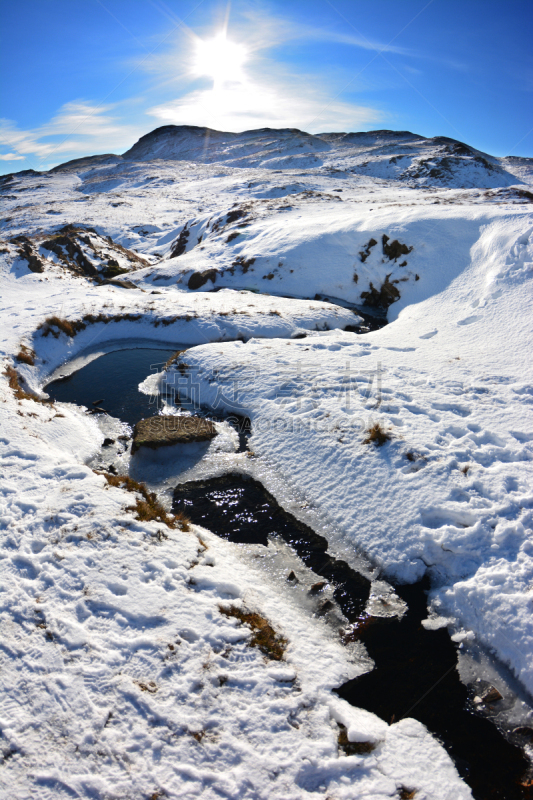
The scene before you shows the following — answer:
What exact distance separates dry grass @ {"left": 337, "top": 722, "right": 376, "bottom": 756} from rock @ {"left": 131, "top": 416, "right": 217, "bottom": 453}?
8.86 meters

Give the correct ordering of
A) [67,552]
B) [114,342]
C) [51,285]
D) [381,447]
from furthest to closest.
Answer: [51,285]
[114,342]
[381,447]
[67,552]

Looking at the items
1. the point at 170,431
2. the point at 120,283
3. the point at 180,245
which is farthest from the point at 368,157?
the point at 170,431

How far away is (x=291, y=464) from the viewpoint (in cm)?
1179

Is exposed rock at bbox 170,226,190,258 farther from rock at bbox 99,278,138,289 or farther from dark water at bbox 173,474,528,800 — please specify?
dark water at bbox 173,474,528,800

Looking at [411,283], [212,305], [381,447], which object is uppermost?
[411,283]

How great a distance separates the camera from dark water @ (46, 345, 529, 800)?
5.74 meters

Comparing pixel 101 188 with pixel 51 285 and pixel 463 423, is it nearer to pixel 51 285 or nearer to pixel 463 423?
pixel 51 285

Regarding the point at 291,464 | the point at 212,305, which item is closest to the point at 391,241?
the point at 212,305

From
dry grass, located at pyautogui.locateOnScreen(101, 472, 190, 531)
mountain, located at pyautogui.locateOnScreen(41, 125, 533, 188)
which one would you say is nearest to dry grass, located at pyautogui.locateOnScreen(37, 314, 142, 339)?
dry grass, located at pyautogui.locateOnScreen(101, 472, 190, 531)

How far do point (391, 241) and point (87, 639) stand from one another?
2623cm

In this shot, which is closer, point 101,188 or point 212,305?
point 212,305

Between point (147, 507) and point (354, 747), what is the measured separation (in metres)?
6.25

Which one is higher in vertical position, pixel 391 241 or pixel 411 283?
pixel 391 241

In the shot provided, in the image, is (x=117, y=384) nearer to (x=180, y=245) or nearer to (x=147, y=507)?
(x=147, y=507)
